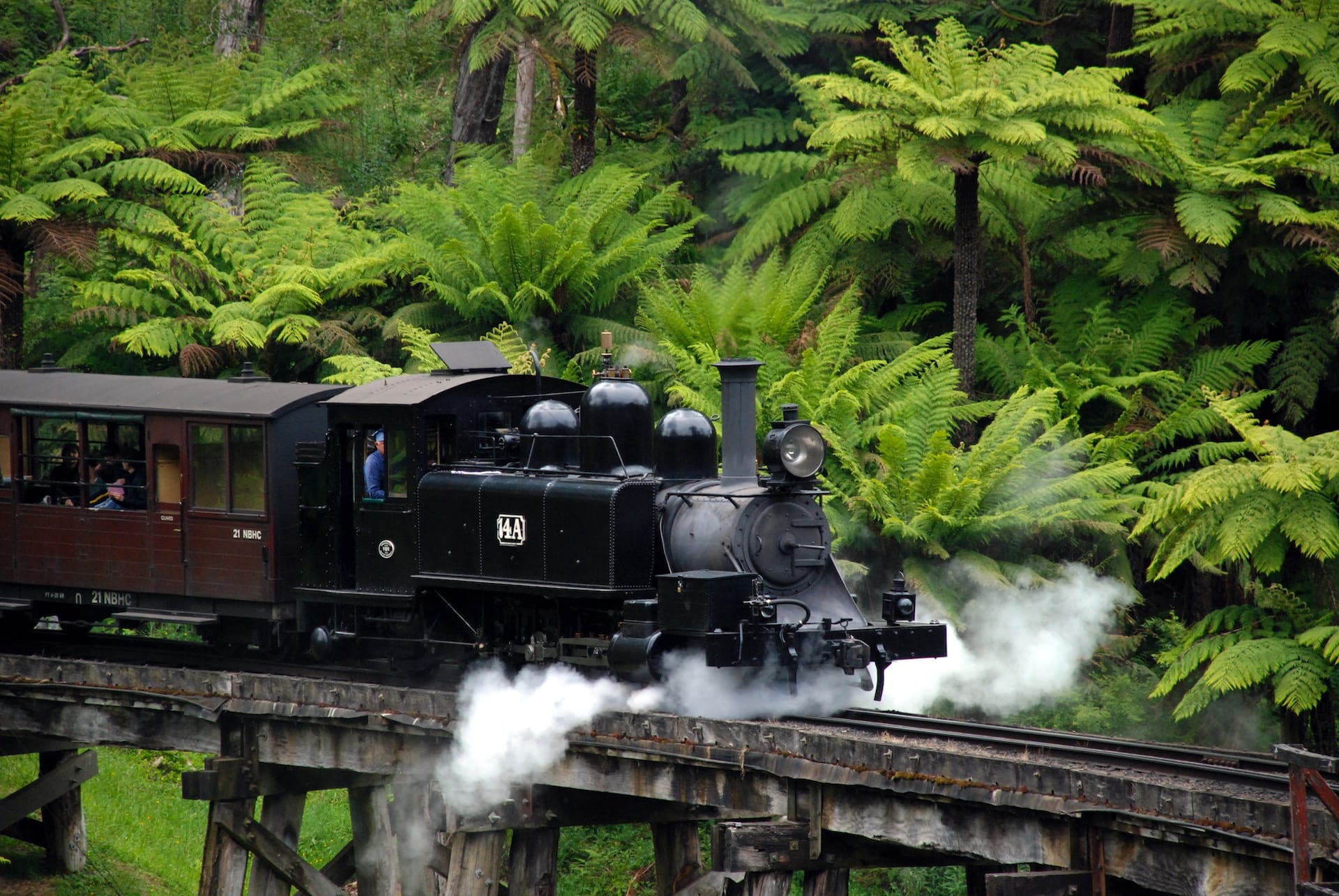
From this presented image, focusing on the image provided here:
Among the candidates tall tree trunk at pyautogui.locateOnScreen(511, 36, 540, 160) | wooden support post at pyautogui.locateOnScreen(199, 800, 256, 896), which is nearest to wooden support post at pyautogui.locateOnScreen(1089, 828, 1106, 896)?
wooden support post at pyautogui.locateOnScreen(199, 800, 256, 896)

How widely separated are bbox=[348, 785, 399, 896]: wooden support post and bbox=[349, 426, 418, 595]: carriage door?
1634mm

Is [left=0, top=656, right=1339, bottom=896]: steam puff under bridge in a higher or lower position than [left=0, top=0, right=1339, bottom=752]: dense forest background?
lower

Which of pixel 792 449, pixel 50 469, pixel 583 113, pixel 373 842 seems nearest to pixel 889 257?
pixel 583 113

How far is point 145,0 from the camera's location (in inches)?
1068

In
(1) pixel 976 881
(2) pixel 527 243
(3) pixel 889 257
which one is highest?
(2) pixel 527 243

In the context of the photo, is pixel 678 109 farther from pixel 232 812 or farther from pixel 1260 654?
pixel 232 812

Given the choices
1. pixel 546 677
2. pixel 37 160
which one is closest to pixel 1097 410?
pixel 546 677

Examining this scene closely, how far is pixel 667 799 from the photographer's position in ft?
29.9

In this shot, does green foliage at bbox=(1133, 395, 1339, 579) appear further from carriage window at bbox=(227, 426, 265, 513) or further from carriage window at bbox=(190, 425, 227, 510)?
carriage window at bbox=(190, 425, 227, 510)

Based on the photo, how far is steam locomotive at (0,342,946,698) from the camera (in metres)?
10.1

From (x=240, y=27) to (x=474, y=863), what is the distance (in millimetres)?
16587

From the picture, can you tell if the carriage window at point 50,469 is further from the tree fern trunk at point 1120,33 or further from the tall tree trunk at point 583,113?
the tree fern trunk at point 1120,33

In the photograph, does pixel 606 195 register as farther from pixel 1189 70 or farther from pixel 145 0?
pixel 145 0

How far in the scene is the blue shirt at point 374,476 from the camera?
11570 mm
